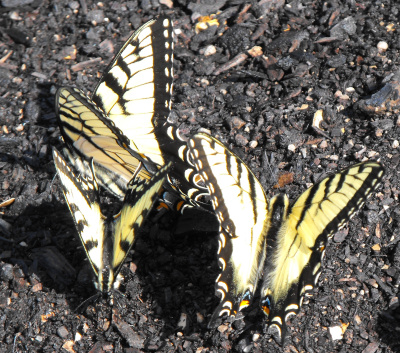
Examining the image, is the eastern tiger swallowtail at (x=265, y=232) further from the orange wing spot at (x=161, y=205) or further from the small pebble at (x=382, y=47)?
the small pebble at (x=382, y=47)

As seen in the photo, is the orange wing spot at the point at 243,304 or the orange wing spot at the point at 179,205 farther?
the orange wing spot at the point at 179,205

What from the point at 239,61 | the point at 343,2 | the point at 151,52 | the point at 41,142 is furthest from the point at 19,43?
the point at 343,2

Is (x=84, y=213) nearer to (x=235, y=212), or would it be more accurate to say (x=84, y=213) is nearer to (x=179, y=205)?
(x=179, y=205)

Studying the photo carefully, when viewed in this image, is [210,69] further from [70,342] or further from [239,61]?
[70,342]

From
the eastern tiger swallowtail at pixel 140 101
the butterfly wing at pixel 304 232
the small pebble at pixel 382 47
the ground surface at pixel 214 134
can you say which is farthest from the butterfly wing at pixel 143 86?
the small pebble at pixel 382 47

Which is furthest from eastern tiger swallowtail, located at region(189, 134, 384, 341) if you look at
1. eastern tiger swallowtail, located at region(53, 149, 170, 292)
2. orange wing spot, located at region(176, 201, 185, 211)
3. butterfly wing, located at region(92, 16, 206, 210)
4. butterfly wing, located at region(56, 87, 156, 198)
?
butterfly wing, located at region(92, 16, 206, 210)

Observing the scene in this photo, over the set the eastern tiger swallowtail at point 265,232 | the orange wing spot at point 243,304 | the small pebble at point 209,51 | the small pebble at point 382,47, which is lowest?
the orange wing spot at point 243,304
